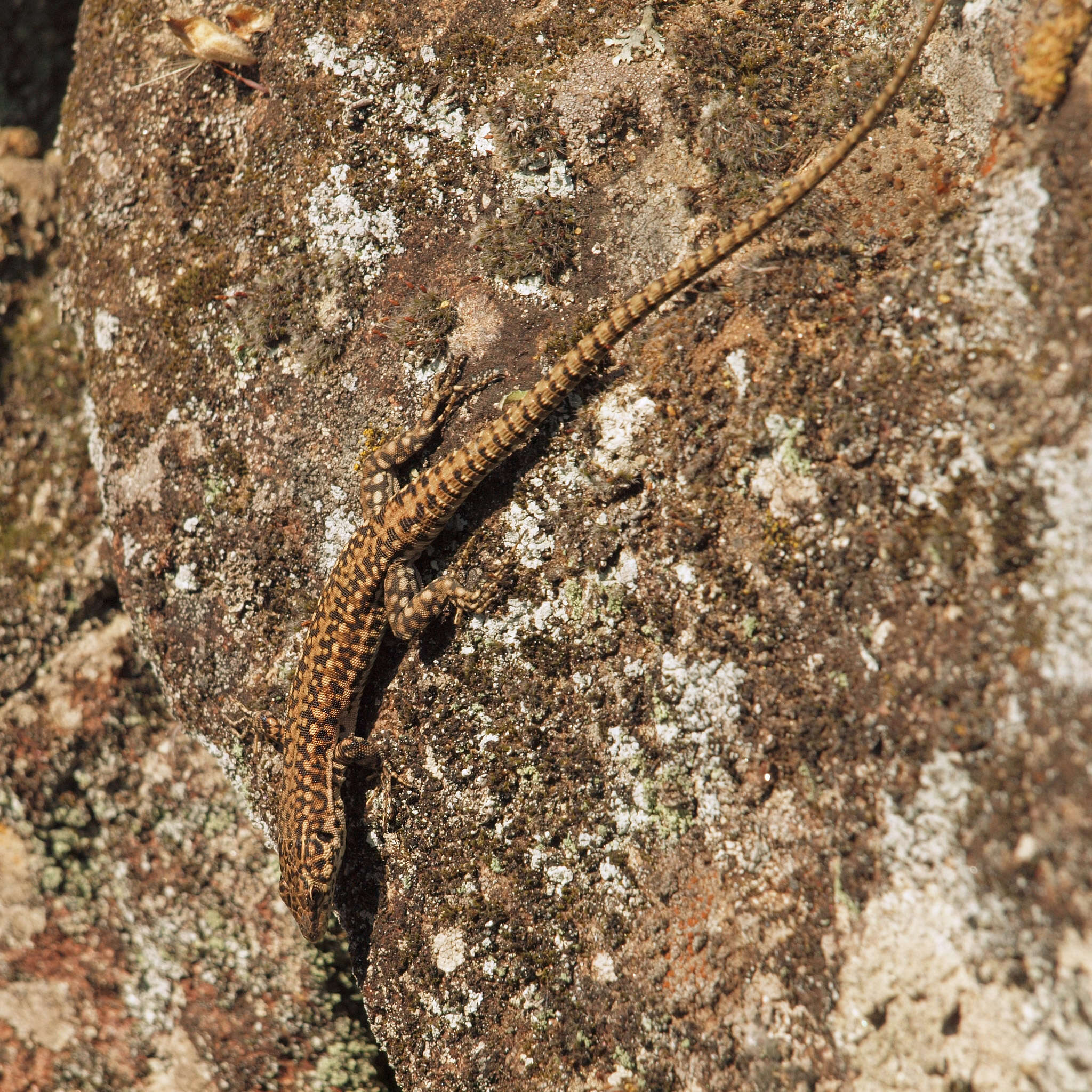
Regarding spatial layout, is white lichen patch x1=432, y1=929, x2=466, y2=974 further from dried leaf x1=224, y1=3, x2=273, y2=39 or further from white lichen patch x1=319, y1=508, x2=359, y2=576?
dried leaf x1=224, y1=3, x2=273, y2=39

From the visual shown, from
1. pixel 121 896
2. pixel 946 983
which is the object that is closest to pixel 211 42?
pixel 121 896

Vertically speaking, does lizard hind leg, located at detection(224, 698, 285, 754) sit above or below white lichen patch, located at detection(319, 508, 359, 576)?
below

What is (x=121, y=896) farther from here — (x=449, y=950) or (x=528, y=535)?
(x=528, y=535)

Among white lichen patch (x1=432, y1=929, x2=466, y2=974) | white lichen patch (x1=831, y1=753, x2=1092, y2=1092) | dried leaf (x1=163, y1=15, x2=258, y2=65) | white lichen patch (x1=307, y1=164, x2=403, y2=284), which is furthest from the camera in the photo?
dried leaf (x1=163, y1=15, x2=258, y2=65)

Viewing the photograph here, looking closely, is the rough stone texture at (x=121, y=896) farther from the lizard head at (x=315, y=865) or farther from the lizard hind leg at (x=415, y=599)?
the lizard hind leg at (x=415, y=599)

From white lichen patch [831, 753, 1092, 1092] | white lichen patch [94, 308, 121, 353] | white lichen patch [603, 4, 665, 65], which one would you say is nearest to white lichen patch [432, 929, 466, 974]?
white lichen patch [831, 753, 1092, 1092]

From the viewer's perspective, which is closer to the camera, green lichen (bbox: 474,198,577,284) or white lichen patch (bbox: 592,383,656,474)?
white lichen patch (bbox: 592,383,656,474)

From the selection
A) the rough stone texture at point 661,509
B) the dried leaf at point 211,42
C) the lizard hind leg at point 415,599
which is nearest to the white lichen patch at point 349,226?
the rough stone texture at point 661,509
